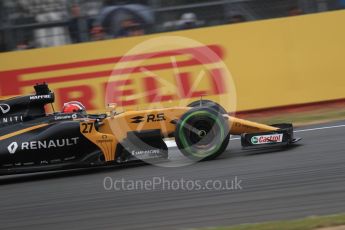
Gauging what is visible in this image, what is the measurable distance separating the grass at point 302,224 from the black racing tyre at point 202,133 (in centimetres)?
278

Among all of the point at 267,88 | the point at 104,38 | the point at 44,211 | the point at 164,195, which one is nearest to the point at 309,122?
the point at 267,88

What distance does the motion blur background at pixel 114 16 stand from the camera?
1201 cm

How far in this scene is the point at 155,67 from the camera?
1215cm

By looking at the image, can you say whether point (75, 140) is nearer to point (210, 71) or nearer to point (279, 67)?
point (210, 71)

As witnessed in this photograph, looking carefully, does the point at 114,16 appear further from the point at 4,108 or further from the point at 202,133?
the point at 202,133

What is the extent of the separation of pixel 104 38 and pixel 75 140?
490cm

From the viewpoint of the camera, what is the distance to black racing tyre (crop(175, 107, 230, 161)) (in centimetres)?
782

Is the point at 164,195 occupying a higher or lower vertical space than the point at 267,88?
lower

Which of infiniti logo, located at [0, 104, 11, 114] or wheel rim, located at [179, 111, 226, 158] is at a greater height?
infiniti logo, located at [0, 104, 11, 114]

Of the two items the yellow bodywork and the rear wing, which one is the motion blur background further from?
the rear wing

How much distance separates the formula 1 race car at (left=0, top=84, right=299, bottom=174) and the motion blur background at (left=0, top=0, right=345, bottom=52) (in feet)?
13.6

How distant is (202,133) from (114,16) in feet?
16.2

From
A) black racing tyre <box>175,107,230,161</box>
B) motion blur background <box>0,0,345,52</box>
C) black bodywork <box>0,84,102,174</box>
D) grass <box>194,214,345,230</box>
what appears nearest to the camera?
grass <box>194,214,345,230</box>

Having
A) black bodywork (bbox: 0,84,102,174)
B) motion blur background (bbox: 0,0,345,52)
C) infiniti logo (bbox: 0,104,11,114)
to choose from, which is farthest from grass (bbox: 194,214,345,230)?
motion blur background (bbox: 0,0,345,52)
